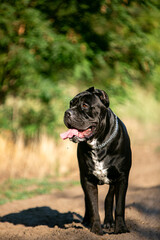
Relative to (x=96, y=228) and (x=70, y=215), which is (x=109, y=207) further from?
(x=70, y=215)

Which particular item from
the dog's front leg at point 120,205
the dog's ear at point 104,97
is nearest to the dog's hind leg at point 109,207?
the dog's front leg at point 120,205

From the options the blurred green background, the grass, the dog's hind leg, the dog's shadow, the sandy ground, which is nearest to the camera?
the sandy ground

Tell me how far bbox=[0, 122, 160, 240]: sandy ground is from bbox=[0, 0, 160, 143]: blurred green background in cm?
203

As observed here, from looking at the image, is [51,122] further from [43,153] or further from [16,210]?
[16,210]

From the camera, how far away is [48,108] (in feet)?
27.8

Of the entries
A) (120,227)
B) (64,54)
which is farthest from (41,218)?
(64,54)

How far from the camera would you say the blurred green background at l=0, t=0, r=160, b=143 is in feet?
23.6

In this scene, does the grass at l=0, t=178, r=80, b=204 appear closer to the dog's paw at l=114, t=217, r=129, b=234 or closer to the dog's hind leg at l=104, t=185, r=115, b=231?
the dog's hind leg at l=104, t=185, r=115, b=231

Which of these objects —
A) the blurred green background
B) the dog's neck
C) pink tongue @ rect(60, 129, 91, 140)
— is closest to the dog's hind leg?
the dog's neck

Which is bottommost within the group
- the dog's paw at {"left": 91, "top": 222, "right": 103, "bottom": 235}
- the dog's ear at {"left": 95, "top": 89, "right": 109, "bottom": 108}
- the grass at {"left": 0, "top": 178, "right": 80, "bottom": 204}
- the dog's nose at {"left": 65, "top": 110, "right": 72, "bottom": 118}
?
the grass at {"left": 0, "top": 178, "right": 80, "bottom": 204}

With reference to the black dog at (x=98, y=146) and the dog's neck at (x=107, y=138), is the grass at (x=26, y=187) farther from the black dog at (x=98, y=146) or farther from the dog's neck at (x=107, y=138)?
the dog's neck at (x=107, y=138)

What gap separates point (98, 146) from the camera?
3.44 m

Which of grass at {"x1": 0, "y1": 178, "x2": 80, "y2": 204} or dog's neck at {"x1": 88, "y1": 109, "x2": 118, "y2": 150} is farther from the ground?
dog's neck at {"x1": 88, "y1": 109, "x2": 118, "y2": 150}

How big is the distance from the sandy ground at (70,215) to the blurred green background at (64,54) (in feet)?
6.67
